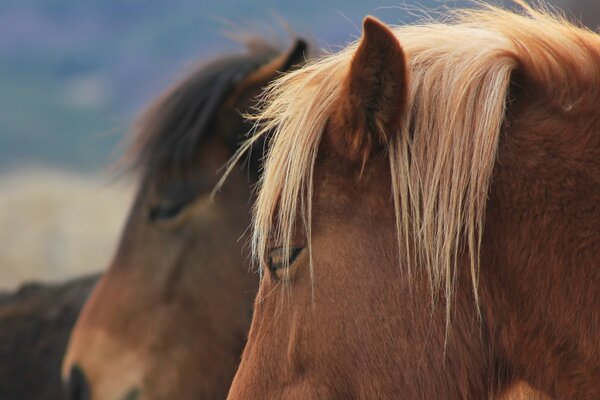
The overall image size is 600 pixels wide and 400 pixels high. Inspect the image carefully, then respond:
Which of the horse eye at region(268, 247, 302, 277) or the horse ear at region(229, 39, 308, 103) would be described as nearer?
the horse eye at region(268, 247, 302, 277)

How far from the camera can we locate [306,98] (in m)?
2.07

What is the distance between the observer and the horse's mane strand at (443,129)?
1845 mm

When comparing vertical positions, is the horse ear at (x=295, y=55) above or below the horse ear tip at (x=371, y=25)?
below

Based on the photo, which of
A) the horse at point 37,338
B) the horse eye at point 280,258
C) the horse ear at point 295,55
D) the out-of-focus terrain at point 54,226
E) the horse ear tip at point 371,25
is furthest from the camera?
the out-of-focus terrain at point 54,226

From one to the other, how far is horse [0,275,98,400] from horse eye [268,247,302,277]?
9.09 ft

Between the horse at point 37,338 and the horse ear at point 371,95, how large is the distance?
121 inches

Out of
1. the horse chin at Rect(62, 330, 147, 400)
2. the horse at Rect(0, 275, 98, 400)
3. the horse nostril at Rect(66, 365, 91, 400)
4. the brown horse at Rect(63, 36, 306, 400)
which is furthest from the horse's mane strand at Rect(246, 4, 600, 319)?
the horse at Rect(0, 275, 98, 400)

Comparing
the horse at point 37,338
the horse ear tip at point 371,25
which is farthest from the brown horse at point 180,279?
the horse ear tip at point 371,25

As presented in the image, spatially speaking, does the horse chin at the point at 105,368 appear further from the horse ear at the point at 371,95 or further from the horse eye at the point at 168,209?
the horse ear at the point at 371,95

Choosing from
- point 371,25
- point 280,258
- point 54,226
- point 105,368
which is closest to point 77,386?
point 105,368

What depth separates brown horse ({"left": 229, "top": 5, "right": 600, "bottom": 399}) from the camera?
1.81 m

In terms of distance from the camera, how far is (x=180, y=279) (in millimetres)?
3828

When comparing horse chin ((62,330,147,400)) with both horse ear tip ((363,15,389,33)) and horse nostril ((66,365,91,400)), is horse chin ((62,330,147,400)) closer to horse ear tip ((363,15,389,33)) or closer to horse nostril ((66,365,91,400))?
horse nostril ((66,365,91,400))

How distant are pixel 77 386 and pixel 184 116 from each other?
4.46 ft
